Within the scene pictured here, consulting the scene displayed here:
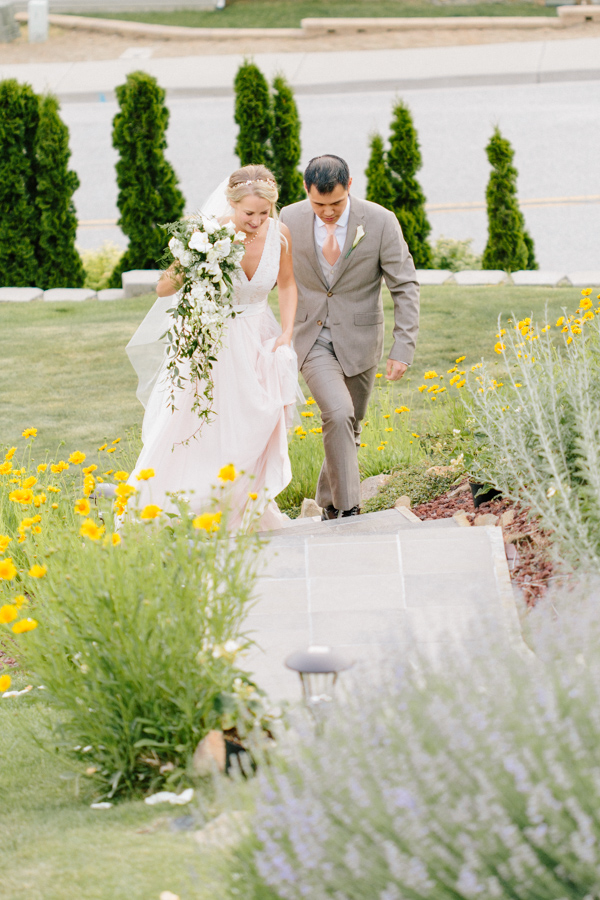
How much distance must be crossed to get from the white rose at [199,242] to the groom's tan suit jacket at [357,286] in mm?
874

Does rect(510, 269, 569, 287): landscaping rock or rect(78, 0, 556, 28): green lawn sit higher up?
rect(78, 0, 556, 28): green lawn

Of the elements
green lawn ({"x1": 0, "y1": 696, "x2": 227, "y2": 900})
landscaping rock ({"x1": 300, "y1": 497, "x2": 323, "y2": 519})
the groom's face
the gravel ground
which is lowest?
landscaping rock ({"x1": 300, "y1": 497, "x2": 323, "y2": 519})

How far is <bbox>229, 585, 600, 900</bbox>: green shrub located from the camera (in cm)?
194

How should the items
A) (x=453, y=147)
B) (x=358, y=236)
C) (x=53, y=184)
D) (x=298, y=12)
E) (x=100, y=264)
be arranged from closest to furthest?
1. (x=358, y=236)
2. (x=53, y=184)
3. (x=100, y=264)
4. (x=453, y=147)
5. (x=298, y=12)

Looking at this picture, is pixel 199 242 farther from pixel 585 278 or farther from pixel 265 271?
pixel 585 278

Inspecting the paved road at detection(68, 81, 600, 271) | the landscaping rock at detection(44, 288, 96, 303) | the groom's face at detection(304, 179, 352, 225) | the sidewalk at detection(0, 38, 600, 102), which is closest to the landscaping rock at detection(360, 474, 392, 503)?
the groom's face at detection(304, 179, 352, 225)

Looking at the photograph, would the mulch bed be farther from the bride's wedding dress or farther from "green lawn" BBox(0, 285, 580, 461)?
"green lawn" BBox(0, 285, 580, 461)

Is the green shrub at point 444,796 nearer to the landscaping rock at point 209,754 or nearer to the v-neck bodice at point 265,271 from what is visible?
the landscaping rock at point 209,754

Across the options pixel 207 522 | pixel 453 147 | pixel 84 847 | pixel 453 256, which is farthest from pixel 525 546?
pixel 453 147

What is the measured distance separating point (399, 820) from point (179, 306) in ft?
11.4

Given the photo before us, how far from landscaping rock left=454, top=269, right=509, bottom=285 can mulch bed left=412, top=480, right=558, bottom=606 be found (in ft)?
18.5

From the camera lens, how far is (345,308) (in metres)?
5.74

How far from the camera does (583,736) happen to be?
217cm

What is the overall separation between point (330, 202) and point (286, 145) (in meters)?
6.28
